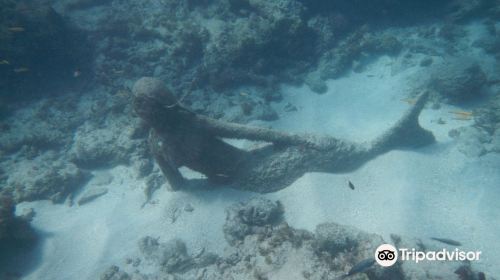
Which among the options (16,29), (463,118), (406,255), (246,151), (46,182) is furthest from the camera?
(16,29)

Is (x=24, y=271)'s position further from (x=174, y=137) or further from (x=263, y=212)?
(x=263, y=212)

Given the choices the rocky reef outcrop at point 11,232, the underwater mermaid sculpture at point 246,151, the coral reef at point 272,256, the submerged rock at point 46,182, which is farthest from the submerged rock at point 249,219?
the submerged rock at point 46,182

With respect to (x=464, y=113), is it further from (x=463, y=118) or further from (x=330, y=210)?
(x=330, y=210)

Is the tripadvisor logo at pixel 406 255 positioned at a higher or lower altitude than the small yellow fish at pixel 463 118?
higher

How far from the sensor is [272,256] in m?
5.88

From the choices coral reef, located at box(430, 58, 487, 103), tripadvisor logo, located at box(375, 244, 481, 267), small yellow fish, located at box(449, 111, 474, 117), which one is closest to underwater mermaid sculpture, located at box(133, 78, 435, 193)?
small yellow fish, located at box(449, 111, 474, 117)

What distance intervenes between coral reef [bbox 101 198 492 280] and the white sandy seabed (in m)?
0.45

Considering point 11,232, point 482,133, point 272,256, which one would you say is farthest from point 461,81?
point 11,232

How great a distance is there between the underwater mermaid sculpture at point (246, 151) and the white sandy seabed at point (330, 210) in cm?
35

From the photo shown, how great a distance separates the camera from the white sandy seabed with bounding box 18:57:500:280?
7188 millimetres

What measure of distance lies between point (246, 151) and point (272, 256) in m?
3.04

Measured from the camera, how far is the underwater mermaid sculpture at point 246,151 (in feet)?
23.1

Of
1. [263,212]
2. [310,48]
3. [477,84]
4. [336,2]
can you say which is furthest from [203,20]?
[477,84]

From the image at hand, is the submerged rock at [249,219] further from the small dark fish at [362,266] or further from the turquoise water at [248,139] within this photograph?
the small dark fish at [362,266]
